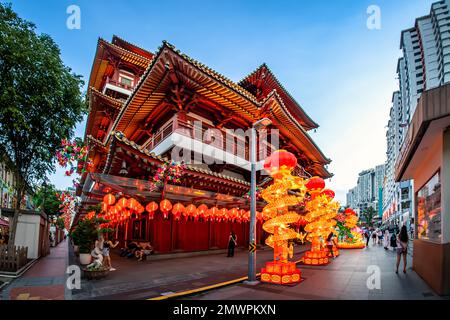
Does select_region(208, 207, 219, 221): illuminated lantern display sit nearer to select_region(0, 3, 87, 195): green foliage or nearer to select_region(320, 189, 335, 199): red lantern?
select_region(320, 189, 335, 199): red lantern

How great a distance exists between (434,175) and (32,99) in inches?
497

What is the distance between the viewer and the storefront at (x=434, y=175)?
18.7ft

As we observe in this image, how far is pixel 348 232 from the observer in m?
24.9

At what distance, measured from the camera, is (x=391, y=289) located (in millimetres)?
7574

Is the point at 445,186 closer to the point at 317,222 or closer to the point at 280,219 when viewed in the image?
the point at 280,219

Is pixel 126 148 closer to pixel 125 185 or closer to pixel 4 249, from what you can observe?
pixel 125 185

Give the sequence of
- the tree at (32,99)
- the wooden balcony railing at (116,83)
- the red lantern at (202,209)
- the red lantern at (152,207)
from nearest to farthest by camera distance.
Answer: the tree at (32,99)
the red lantern at (152,207)
the red lantern at (202,209)
the wooden balcony railing at (116,83)

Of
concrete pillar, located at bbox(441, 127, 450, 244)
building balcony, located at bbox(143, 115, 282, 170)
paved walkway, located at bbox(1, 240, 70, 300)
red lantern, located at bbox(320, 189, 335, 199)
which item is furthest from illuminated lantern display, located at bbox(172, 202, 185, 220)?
concrete pillar, located at bbox(441, 127, 450, 244)

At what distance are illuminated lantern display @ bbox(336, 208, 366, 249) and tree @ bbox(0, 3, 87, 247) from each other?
22.4 metres

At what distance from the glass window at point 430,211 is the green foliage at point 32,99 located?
12.4m

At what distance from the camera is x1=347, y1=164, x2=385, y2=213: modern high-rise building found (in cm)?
12975

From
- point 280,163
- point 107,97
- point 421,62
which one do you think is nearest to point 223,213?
point 280,163

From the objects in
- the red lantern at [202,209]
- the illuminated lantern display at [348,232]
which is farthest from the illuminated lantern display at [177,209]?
the illuminated lantern display at [348,232]

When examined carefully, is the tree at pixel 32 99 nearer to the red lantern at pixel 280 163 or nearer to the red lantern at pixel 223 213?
the red lantern at pixel 280 163
